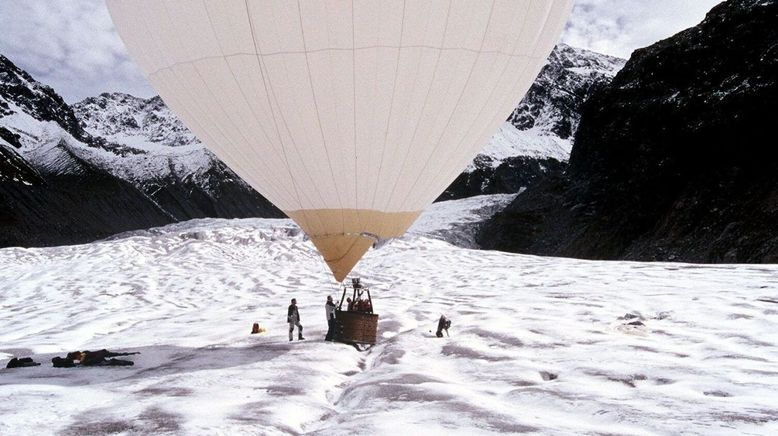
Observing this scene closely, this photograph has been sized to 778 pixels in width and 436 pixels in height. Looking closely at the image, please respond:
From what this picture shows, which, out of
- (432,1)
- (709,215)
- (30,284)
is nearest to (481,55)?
(432,1)

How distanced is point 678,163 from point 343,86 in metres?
35.3

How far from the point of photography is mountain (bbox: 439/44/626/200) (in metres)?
99.6

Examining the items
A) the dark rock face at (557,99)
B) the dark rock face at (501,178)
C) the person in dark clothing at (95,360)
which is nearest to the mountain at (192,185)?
the dark rock face at (501,178)

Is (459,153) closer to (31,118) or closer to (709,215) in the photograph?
(709,215)

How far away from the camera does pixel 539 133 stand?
122125 mm

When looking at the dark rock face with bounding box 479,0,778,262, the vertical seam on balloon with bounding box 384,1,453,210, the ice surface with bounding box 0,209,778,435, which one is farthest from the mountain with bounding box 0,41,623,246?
the vertical seam on balloon with bounding box 384,1,453,210

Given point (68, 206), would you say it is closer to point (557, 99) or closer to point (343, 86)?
point (557, 99)

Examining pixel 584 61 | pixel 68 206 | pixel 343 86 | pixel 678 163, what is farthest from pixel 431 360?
pixel 584 61

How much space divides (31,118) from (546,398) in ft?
497

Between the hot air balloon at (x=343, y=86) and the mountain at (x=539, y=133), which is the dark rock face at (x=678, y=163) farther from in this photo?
the mountain at (x=539, y=133)

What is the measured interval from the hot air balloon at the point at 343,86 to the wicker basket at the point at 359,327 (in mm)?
1314

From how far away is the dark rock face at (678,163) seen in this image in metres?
30.4

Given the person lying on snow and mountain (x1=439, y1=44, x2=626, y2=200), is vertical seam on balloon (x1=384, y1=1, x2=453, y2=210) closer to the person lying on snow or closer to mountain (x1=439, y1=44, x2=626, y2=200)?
the person lying on snow

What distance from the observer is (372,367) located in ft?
28.8
